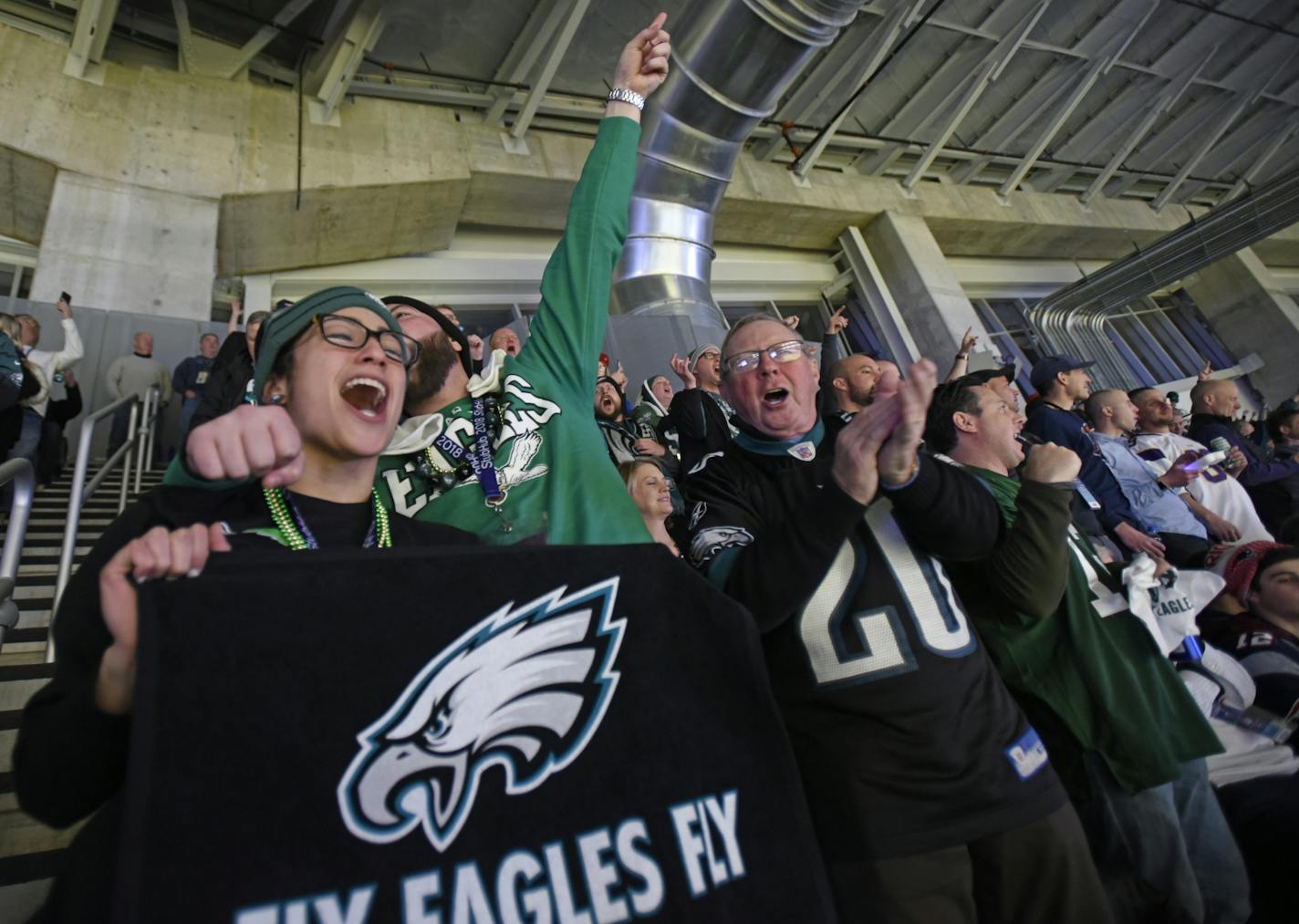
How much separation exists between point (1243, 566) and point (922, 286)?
8.95m

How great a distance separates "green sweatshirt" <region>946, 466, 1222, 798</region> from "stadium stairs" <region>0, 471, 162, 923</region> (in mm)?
1883

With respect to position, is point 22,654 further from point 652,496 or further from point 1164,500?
point 1164,500

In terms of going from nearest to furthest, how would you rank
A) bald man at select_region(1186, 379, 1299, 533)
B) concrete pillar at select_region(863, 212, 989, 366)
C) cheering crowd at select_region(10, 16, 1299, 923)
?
1. cheering crowd at select_region(10, 16, 1299, 923)
2. bald man at select_region(1186, 379, 1299, 533)
3. concrete pillar at select_region(863, 212, 989, 366)

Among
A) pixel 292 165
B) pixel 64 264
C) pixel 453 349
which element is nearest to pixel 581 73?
pixel 292 165

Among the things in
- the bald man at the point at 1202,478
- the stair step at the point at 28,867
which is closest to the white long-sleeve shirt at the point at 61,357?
the stair step at the point at 28,867

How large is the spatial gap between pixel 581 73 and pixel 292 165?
409cm

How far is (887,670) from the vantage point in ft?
4.00

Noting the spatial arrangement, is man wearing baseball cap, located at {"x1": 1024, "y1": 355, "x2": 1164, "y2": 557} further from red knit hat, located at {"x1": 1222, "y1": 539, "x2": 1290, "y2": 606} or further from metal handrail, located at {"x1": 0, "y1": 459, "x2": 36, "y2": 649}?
metal handrail, located at {"x1": 0, "y1": 459, "x2": 36, "y2": 649}

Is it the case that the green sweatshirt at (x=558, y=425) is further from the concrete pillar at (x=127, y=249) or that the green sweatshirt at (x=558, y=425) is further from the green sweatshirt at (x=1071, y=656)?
the concrete pillar at (x=127, y=249)

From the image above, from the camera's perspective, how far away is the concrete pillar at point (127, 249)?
6.14 meters

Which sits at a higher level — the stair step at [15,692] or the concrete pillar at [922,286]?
the concrete pillar at [922,286]

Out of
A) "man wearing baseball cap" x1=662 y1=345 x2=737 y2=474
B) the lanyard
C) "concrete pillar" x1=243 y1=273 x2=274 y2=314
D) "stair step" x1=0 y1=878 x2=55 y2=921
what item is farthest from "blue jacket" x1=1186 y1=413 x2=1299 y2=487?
"concrete pillar" x1=243 y1=273 x2=274 y2=314

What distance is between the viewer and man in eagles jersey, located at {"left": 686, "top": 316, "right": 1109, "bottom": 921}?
113 cm

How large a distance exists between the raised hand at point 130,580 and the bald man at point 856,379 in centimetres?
A: 279
